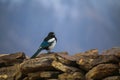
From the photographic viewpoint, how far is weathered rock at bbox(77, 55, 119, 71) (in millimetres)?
32844

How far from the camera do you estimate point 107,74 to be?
106 ft

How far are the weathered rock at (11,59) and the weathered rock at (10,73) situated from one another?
36.4 inches

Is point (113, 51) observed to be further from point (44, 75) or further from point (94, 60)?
point (44, 75)

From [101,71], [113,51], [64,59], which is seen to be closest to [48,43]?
[64,59]

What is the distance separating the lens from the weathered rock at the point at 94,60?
3284 cm

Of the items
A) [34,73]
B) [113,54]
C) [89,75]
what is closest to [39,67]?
[34,73]

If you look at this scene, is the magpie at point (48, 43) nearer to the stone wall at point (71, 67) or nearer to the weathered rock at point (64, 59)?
the stone wall at point (71, 67)

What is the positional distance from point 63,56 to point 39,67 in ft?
9.18

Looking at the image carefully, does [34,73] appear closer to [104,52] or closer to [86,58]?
[86,58]

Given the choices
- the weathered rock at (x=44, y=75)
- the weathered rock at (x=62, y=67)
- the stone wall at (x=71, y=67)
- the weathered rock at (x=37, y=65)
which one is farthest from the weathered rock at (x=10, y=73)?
the weathered rock at (x=62, y=67)

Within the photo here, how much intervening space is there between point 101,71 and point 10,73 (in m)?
10.7

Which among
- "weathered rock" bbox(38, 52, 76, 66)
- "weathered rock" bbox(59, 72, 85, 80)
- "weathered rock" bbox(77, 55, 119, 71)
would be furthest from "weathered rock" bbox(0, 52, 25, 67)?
"weathered rock" bbox(77, 55, 119, 71)

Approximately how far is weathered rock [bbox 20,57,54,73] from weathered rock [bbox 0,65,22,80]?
4.94 ft

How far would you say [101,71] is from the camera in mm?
32000
